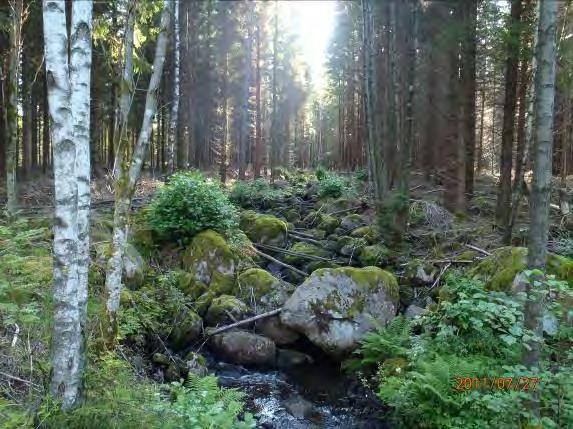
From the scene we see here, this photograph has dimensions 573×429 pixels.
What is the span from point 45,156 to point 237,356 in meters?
18.6

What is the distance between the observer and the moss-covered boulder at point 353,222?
12.2 m

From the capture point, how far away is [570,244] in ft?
27.1

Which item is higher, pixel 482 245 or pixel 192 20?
pixel 192 20

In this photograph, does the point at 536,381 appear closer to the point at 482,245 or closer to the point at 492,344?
the point at 492,344

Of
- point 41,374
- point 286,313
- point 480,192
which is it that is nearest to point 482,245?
point 286,313

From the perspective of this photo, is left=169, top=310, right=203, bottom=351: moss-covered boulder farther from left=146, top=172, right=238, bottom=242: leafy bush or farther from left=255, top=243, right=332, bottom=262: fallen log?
left=255, top=243, right=332, bottom=262: fallen log

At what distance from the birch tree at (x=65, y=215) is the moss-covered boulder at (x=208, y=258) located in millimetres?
5187

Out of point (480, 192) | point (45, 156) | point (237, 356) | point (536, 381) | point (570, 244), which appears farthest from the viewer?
point (45, 156)

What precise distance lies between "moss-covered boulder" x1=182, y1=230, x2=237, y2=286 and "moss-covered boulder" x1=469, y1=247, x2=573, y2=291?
15.3 feet

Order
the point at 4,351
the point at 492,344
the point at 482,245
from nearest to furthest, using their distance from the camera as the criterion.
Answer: the point at 4,351, the point at 492,344, the point at 482,245

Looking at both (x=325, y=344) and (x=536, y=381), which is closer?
(x=536, y=381)

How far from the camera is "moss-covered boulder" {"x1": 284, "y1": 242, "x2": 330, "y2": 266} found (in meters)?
10.4

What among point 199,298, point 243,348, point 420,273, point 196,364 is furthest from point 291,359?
point 420,273
